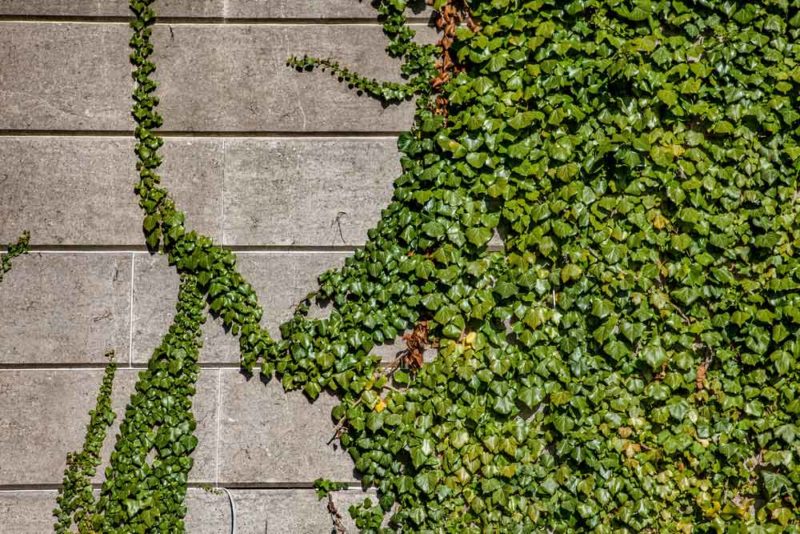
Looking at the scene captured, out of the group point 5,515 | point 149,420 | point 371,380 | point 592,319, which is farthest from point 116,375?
point 592,319

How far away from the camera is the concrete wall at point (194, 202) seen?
2928 millimetres

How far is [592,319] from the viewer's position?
287 cm

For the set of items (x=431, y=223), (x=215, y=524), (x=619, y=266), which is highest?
(x=431, y=223)

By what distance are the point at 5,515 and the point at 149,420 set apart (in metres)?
0.79

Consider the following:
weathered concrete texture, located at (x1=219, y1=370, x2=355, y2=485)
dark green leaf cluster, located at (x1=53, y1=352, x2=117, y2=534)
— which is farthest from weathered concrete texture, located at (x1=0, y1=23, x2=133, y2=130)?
weathered concrete texture, located at (x1=219, y1=370, x2=355, y2=485)

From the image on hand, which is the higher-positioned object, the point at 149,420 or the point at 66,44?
the point at 66,44

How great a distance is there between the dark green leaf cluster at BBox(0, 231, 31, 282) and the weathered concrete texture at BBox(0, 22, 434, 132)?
0.54 meters

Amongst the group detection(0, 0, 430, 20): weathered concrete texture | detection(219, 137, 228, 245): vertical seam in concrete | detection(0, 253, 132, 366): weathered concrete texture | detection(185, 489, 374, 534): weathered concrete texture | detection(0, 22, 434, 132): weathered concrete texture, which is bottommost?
detection(185, 489, 374, 534): weathered concrete texture

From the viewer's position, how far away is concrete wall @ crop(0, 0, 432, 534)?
2.93 metres

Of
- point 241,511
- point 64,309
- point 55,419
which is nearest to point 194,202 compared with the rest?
point 64,309

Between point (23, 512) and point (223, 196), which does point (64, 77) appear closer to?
point (223, 196)

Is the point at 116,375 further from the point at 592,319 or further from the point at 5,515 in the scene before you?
the point at 592,319

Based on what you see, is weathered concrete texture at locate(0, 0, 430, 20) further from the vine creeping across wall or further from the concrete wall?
the vine creeping across wall

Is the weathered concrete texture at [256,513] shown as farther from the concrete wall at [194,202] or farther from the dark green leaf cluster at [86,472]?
the dark green leaf cluster at [86,472]
